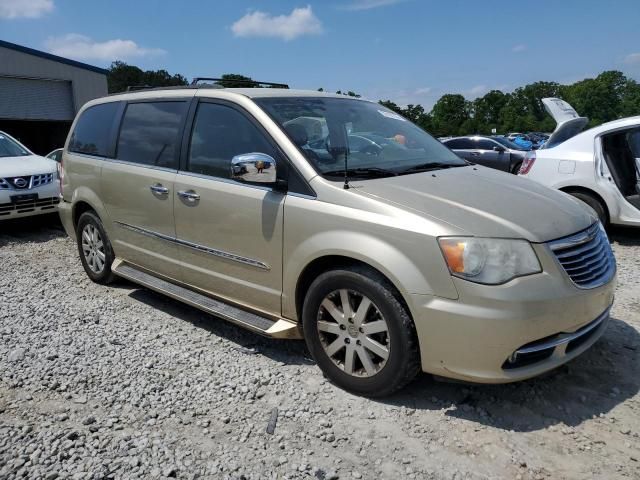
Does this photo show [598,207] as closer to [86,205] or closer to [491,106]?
[86,205]

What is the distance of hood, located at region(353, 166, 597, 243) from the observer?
9.31 ft

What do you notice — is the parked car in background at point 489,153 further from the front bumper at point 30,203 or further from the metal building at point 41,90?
the metal building at point 41,90

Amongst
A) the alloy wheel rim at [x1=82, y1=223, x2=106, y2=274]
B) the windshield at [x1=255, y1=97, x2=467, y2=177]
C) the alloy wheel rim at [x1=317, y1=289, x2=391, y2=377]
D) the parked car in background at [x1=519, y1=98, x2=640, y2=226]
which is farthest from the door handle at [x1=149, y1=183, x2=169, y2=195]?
the parked car in background at [x1=519, y1=98, x2=640, y2=226]

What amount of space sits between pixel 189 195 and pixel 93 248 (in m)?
1.99

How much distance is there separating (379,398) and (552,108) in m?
6.61

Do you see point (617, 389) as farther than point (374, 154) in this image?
No

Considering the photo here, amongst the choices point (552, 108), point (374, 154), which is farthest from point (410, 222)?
point (552, 108)

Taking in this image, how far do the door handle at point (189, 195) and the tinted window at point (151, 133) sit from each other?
25 centimetres

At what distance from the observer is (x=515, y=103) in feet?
269

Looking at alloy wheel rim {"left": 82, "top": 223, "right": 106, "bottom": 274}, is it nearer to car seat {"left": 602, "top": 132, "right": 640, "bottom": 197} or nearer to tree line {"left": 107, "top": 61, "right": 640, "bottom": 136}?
car seat {"left": 602, "top": 132, "right": 640, "bottom": 197}

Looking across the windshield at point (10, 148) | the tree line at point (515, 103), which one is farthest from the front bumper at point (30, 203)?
the tree line at point (515, 103)

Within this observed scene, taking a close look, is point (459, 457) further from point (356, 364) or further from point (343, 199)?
point (343, 199)

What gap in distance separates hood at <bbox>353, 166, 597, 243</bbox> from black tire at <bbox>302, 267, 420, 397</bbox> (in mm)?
465

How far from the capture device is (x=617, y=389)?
3.23 meters
